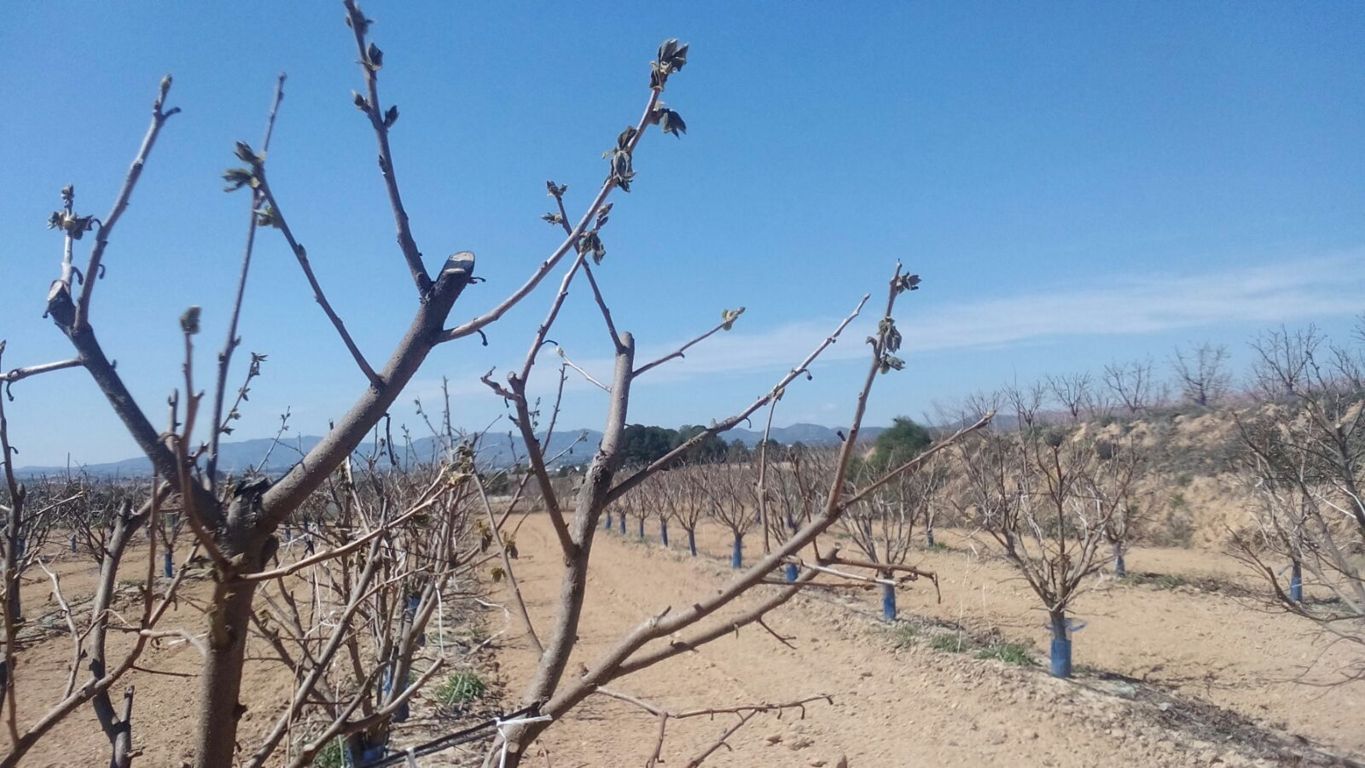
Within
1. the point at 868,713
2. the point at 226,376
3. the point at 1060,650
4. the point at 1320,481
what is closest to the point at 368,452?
the point at 226,376

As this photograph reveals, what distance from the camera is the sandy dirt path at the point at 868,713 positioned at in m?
6.73

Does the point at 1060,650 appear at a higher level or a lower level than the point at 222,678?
lower

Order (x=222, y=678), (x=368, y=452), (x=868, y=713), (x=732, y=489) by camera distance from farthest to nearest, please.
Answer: (x=732, y=489) < (x=868, y=713) < (x=368, y=452) < (x=222, y=678)

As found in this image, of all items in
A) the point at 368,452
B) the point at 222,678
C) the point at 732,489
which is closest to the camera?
the point at 222,678

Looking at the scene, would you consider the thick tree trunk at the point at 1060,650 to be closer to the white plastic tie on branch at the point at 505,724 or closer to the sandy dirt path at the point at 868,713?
the sandy dirt path at the point at 868,713

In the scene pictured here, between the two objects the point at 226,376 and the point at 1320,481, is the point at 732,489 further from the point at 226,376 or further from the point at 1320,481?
the point at 226,376

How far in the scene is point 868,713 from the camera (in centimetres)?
795

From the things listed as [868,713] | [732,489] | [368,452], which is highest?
[368,452]

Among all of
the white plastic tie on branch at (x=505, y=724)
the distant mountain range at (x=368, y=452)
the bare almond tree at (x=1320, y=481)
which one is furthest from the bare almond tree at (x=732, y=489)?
the white plastic tie on branch at (x=505, y=724)

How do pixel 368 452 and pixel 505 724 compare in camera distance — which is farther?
pixel 368 452

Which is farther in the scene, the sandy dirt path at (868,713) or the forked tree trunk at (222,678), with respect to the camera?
the sandy dirt path at (868,713)

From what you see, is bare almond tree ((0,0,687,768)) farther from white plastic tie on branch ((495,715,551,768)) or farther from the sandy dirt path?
the sandy dirt path

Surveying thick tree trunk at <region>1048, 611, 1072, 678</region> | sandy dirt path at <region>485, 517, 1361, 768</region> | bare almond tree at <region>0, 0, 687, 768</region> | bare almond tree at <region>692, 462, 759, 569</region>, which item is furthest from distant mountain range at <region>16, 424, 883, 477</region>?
bare almond tree at <region>692, 462, 759, 569</region>

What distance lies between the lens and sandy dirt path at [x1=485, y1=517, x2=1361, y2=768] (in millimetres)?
6734
